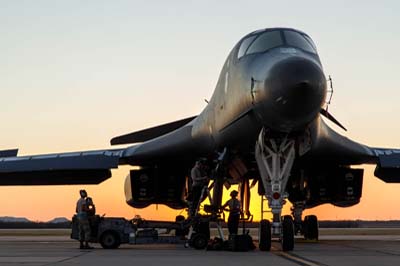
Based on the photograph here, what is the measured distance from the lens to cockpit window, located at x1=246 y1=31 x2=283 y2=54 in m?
15.1

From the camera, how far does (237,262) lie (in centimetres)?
1159

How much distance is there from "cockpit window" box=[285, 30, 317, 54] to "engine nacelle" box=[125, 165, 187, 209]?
7719 mm

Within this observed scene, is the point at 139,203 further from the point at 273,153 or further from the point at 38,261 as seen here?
the point at 38,261

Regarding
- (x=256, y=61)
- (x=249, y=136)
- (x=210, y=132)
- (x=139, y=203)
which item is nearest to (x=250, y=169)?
(x=210, y=132)

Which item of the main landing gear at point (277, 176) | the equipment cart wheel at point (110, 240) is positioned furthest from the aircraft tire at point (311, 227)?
the equipment cart wheel at point (110, 240)

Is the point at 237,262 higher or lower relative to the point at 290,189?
lower

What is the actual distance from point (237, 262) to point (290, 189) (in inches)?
370

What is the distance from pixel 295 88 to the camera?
523 inches

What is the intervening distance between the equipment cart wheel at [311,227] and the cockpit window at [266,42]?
7.78m

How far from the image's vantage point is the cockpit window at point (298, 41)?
15.1m

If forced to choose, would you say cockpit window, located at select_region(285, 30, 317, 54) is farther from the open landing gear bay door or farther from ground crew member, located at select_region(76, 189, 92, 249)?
the open landing gear bay door

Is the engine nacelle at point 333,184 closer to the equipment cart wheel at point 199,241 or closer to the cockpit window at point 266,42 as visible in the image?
the equipment cart wheel at point 199,241

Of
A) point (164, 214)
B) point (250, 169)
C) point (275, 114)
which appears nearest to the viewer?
point (275, 114)

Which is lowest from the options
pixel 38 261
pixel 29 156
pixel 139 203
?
pixel 38 261
